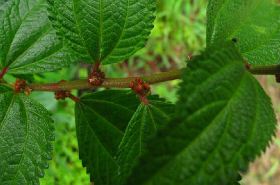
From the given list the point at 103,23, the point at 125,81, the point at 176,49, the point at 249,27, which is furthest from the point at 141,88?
the point at 176,49

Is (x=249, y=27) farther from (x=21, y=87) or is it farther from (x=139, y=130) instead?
(x=21, y=87)

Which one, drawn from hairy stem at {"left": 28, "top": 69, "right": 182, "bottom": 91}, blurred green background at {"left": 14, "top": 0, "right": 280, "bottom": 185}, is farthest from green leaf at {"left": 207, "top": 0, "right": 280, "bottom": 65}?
blurred green background at {"left": 14, "top": 0, "right": 280, "bottom": 185}

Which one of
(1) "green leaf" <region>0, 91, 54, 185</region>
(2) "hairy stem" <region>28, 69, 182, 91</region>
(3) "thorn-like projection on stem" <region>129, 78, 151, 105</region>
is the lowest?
(1) "green leaf" <region>0, 91, 54, 185</region>

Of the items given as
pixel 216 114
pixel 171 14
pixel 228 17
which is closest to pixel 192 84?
pixel 216 114

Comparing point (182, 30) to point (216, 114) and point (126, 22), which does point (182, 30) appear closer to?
point (126, 22)

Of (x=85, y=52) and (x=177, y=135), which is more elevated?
(x=85, y=52)

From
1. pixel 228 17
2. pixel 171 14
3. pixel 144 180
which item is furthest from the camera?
pixel 171 14

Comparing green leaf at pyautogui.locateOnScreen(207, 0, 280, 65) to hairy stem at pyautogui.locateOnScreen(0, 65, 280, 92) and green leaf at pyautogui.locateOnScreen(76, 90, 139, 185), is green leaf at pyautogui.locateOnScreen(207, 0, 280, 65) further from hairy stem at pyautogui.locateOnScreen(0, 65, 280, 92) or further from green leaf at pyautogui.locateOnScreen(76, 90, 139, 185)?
green leaf at pyautogui.locateOnScreen(76, 90, 139, 185)
